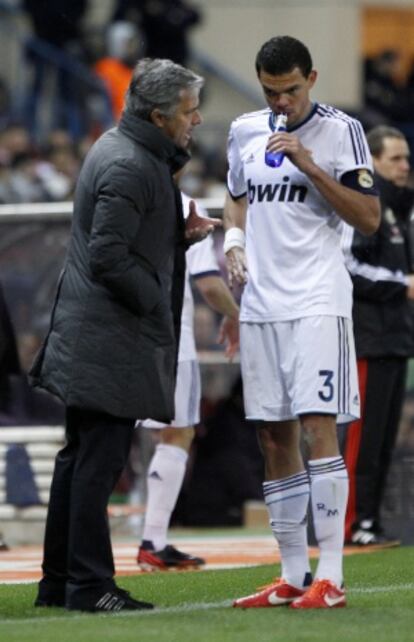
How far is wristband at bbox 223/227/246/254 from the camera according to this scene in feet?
26.3

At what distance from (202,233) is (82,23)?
15.7 meters

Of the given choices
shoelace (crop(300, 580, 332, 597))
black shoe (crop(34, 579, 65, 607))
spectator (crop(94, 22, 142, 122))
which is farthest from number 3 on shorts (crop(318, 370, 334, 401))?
spectator (crop(94, 22, 142, 122))

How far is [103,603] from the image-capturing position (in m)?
7.63

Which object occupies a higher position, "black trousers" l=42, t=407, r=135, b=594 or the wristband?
the wristband

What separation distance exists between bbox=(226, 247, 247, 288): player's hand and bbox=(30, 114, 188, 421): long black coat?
0.27m

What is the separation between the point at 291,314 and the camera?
7.82m

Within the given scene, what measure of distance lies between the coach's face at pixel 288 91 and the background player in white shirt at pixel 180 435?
236 cm

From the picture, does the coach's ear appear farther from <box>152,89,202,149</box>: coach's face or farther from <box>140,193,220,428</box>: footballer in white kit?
<box>140,193,220,428</box>: footballer in white kit

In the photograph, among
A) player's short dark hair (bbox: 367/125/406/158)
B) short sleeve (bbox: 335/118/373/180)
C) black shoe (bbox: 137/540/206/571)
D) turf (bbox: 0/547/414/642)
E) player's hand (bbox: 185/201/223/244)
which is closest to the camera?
turf (bbox: 0/547/414/642)

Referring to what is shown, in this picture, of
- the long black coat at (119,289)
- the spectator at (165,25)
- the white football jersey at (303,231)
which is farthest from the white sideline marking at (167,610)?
the spectator at (165,25)

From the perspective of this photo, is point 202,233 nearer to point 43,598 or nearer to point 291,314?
point 291,314

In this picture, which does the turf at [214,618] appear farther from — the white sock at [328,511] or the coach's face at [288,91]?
the coach's face at [288,91]

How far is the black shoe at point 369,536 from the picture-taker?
37.0 ft

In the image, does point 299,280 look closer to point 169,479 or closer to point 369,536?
point 169,479
